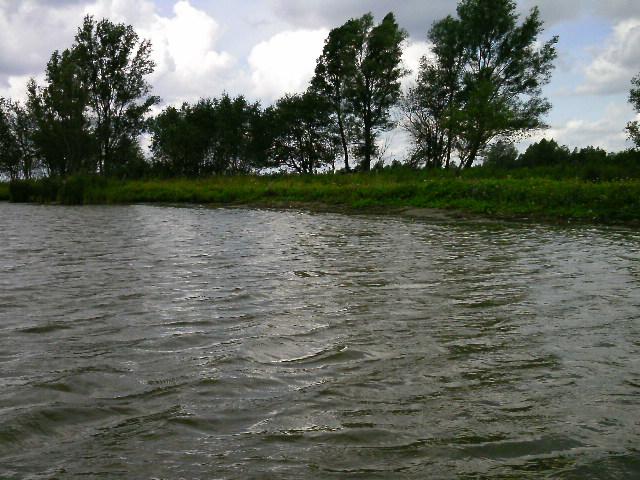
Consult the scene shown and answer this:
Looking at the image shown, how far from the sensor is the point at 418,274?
7480 mm

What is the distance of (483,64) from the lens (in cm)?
3988

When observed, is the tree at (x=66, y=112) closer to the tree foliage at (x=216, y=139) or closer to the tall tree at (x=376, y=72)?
the tree foliage at (x=216, y=139)

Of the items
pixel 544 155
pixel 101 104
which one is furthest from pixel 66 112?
pixel 544 155

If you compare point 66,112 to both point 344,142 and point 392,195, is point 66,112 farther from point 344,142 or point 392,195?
point 392,195

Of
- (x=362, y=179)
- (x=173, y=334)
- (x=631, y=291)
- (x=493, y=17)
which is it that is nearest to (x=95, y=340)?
Answer: (x=173, y=334)

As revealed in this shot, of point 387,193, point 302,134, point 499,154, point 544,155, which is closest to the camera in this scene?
point 387,193

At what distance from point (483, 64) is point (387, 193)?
20098 mm

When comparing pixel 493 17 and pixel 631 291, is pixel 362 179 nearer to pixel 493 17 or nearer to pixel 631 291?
pixel 493 17

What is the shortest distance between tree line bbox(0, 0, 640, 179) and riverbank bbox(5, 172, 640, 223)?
375 cm

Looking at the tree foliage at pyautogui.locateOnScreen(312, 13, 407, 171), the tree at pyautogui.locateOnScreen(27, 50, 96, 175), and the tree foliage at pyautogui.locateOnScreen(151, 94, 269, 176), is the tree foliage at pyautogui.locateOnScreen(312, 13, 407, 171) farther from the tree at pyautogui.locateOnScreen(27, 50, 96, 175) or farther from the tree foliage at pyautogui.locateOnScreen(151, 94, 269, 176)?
the tree at pyautogui.locateOnScreen(27, 50, 96, 175)

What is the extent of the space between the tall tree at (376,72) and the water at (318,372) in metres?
38.2

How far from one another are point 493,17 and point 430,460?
40965 mm

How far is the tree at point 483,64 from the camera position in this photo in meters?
36.9

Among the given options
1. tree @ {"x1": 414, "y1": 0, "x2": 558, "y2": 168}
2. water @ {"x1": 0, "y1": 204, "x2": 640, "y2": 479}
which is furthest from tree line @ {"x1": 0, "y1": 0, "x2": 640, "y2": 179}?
water @ {"x1": 0, "y1": 204, "x2": 640, "y2": 479}
